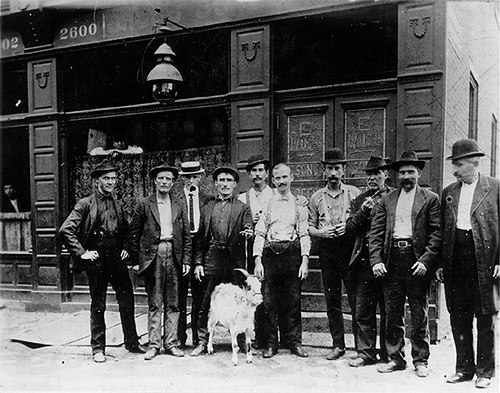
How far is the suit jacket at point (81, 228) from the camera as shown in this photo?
18.4ft

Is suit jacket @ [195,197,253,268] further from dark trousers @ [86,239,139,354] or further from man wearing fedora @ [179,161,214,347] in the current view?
dark trousers @ [86,239,139,354]

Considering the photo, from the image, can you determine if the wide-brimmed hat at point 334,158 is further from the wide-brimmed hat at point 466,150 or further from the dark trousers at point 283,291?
the wide-brimmed hat at point 466,150

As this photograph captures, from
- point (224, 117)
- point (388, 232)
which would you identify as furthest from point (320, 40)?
point (388, 232)

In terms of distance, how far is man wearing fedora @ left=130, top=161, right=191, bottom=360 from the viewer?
5766 mm

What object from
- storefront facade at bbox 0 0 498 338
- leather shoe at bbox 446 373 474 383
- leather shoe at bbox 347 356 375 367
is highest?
storefront facade at bbox 0 0 498 338

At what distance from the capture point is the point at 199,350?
569cm

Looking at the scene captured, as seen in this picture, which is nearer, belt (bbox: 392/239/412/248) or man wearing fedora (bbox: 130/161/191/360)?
belt (bbox: 392/239/412/248)

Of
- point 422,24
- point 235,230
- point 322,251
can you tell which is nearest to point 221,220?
point 235,230

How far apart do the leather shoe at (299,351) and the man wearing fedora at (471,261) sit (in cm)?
154

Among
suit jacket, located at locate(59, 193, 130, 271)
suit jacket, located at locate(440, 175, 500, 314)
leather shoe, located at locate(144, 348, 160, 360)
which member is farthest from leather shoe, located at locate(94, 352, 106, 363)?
suit jacket, located at locate(440, 175, 500, 314)

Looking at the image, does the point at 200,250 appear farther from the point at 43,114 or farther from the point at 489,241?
the point at 43,114

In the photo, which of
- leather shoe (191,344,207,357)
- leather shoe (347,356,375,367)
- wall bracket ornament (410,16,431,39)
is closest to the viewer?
leather shoe (347,356,375,367)

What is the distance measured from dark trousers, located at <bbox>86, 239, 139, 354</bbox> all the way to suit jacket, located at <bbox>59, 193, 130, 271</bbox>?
135 millimetres

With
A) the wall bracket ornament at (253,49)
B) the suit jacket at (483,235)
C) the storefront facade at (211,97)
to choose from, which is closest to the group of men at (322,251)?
the suit jacket at (483,235)
